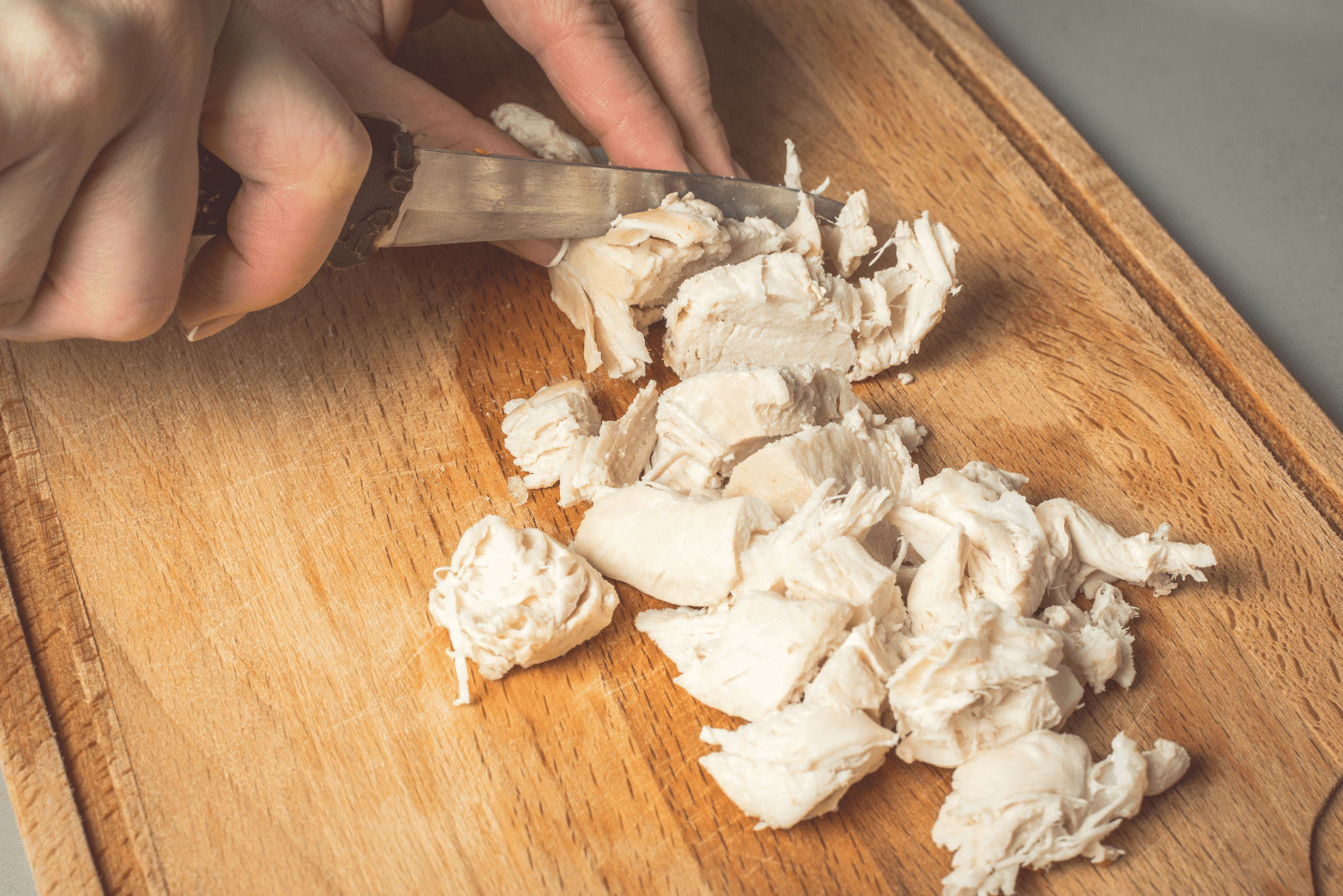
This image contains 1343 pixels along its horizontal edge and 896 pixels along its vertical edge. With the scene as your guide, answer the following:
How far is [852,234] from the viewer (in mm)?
1916

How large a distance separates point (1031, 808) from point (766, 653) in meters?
0.40

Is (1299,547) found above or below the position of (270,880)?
above

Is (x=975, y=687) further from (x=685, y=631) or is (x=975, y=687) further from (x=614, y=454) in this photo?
(x=614, y=454)

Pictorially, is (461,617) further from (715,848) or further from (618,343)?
(618,343)

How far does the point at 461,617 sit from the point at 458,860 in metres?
0.32

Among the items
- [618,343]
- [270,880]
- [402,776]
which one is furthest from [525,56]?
[270,880]

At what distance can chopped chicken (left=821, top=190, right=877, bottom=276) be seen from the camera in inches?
75.2

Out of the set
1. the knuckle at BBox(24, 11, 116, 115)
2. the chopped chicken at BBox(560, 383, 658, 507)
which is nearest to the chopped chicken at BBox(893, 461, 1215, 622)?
the chopped chicken at BBox(560, 383, 658, 507)

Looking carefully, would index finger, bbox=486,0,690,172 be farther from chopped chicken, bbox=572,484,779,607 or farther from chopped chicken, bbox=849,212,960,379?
chopped chicken, bbox=572,484,779,607

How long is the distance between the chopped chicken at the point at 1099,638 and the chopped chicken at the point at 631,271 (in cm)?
81

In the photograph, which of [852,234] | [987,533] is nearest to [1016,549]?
[987,533]

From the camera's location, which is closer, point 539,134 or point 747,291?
point 747,291

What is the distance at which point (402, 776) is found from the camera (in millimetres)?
1422

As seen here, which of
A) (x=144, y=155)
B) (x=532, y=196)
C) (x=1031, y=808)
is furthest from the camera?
(x=532, y=196)
